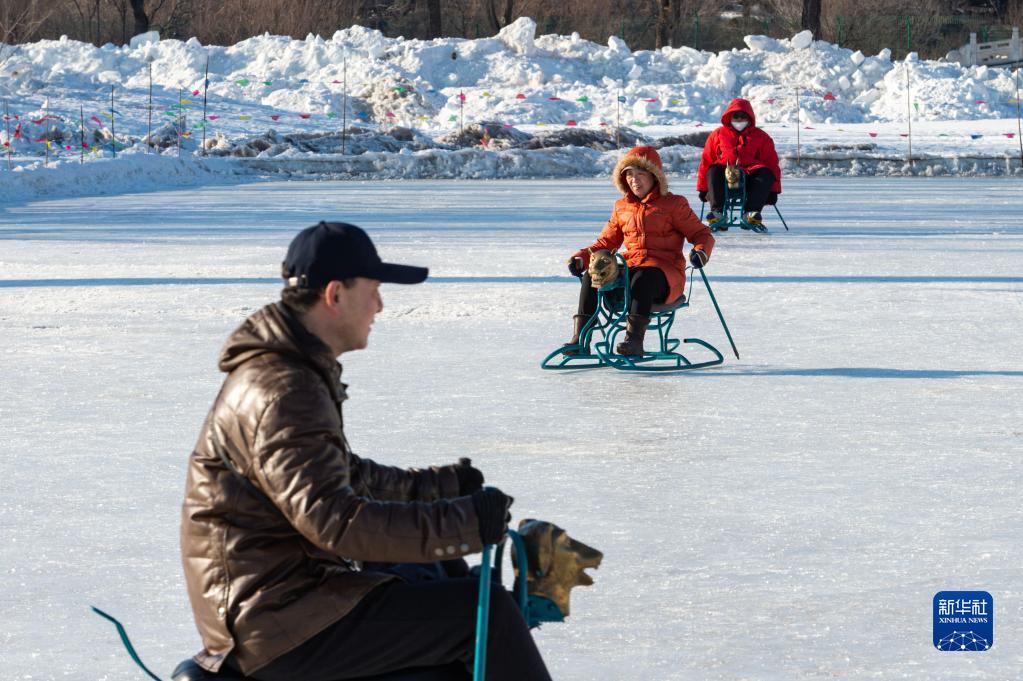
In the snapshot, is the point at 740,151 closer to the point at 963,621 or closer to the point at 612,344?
the point at 612,344

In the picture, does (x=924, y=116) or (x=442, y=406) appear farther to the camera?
(x=924, y=116)

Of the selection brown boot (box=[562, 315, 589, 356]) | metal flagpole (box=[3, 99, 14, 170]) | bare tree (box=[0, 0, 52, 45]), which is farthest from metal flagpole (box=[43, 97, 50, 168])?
brown boot (box=[562, 315, 589, 356])

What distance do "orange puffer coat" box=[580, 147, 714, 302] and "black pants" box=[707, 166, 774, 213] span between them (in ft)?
22.9

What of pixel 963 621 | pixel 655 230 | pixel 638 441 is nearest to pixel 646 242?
pixel 655 230

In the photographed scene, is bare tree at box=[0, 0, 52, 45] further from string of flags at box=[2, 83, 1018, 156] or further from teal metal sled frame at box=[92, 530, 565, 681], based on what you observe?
teal metal sled frame at box=[92, 530, 565, 681]

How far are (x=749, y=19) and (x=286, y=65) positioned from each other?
52.5 feet

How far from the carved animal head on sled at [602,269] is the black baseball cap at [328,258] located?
4.50 m

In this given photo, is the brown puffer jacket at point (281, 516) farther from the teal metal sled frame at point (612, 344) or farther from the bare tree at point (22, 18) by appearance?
the bare tree at point (22, 18)

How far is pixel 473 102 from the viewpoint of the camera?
34.2 m

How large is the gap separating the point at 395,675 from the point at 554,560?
32cm

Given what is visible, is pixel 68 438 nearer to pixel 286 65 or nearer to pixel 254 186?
pixel 254 186

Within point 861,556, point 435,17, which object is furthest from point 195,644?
point 435,17

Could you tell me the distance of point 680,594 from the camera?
3732 millimetres

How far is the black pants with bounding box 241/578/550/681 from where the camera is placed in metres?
2.42
